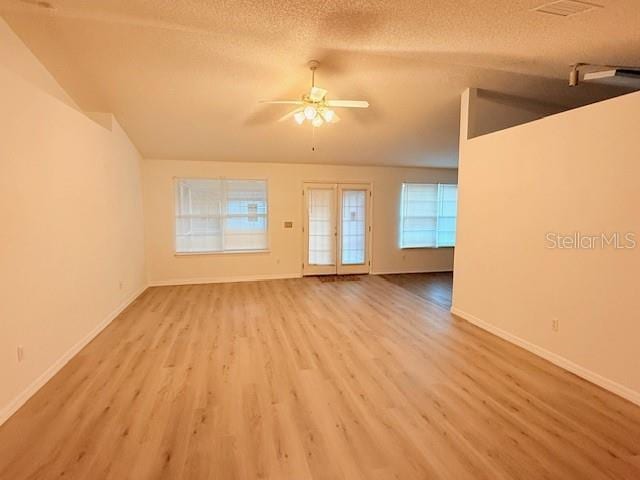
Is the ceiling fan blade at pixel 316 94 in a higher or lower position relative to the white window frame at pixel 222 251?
higher

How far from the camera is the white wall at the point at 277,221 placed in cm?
619

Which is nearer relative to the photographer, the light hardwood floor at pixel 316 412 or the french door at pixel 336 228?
the light hardwood floor at pixel 316 412

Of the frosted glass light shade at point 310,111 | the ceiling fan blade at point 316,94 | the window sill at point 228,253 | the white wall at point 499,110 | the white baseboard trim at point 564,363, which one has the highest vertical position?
the white wall at point 499,110

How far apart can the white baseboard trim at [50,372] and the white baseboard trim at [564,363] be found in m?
4.52

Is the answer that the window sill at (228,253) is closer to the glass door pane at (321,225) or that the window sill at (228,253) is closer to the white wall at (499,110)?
the glass door pane at (321,225)

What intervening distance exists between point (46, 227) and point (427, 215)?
7072 millimetres

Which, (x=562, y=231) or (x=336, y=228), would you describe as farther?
(x=336, y=228)

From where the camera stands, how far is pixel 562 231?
3.03m

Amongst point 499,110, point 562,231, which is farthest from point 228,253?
point 562,231

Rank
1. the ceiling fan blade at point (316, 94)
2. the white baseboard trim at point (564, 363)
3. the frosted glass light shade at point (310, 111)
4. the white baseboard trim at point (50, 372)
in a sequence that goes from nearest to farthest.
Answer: the white baseboard trim at point (50, 372) → the white baseboard trim at point (564, 363) → the ceiling fan blade at point (316, 94) → the frosted glass light shade at point (310, 111)

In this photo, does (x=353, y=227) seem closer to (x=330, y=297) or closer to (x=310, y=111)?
(x=330, y=297)

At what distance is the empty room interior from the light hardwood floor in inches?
0.7

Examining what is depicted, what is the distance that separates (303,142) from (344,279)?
2.96m

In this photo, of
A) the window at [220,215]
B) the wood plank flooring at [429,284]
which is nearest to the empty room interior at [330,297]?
the wood plank flooring at [429,284]
